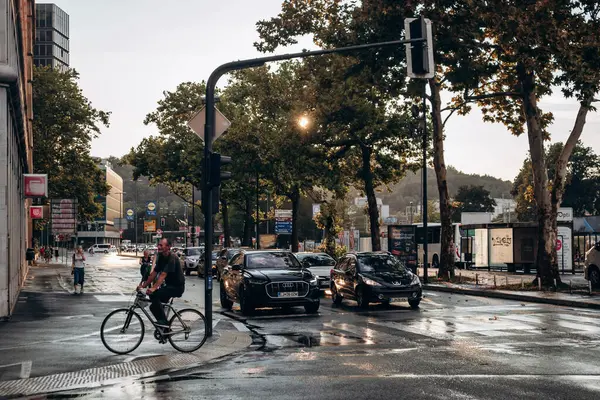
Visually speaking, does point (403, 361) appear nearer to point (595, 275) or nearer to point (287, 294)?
point (287, 294)

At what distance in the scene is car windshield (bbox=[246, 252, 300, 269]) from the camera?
21141 mm

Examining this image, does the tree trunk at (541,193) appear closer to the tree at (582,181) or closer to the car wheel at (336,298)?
the car wheel at (336,298)

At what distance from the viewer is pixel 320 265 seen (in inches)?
1180

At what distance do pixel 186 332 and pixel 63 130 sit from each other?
4764cm

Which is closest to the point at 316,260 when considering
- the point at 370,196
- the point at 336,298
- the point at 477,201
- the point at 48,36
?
→ the point at 336,298

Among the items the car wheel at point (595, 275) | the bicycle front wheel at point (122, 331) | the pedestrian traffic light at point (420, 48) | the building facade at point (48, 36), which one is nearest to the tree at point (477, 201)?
the building facade at point (48, 36)

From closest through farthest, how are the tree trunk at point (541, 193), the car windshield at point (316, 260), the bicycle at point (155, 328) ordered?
the bicycle at point (155, 328)
the tree trunk at point (541, 193)
the car windshield at point (316, 260)

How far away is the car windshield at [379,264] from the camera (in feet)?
74.1

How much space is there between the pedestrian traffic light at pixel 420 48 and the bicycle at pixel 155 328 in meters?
5.88

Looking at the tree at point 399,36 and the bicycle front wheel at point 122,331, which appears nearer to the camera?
the bicycle front wheel at point 122,331

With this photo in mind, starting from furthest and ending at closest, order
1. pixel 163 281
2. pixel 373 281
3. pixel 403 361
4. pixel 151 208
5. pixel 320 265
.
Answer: pixel 151 208, pixel 320 265, pixel 373 281, pixel 163 281, pixel 403 361

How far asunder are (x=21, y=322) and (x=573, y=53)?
57.5 ft

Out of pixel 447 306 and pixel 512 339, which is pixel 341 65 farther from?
pixel 512 339

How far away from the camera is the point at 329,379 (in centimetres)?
990
